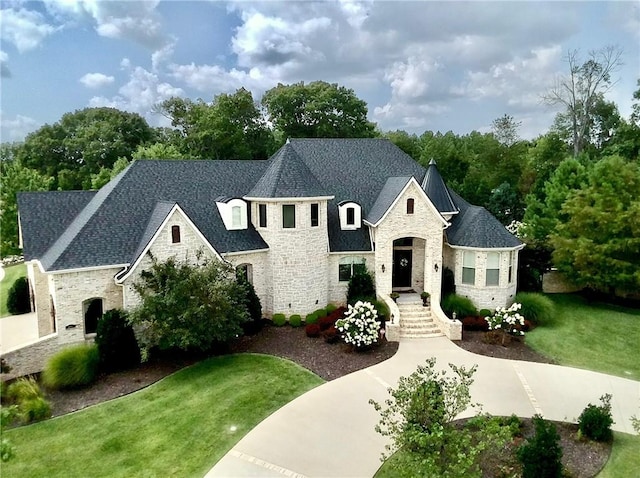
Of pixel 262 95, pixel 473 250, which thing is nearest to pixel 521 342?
pixel 473 250

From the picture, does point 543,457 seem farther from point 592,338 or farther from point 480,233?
point 480,233

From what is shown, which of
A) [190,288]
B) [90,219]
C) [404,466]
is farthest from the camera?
[90,219]

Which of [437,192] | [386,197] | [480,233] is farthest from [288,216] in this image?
[480,233]

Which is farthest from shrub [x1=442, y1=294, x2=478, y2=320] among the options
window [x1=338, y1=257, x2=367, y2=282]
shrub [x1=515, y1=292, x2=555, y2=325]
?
window [x1=338, y1=257, x2=367, y2=282]

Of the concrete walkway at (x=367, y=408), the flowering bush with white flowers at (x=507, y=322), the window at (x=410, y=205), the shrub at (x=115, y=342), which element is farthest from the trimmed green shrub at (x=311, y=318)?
the flowering bush with white flowers at (x=507, y=322)

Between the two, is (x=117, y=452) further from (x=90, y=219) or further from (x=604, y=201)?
(x=604, y=201)

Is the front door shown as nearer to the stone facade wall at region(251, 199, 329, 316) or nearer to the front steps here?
the front steps

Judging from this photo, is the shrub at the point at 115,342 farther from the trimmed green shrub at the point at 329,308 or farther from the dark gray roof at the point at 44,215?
the trimmed green shrub at the point at 329,308
